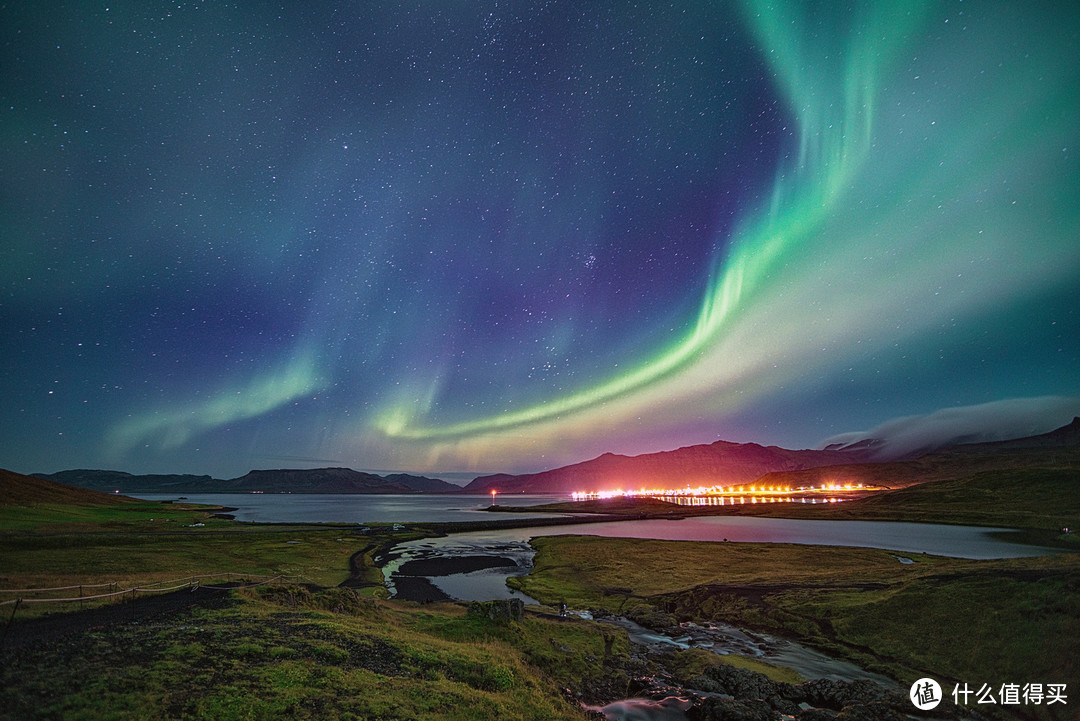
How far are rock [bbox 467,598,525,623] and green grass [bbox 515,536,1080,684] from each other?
1471cm

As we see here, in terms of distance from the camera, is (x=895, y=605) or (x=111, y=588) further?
(x=895, y=605)

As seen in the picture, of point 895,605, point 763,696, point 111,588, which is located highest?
point 111,588

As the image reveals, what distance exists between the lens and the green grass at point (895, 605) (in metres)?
26.2

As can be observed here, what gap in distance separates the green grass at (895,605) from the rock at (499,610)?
579 inches

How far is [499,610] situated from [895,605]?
96.0 ft

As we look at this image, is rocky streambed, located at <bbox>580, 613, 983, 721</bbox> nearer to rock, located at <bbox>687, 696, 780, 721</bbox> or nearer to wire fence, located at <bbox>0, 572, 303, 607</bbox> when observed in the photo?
rock, located at <bbox>687, 696, 780, 721</bbox>

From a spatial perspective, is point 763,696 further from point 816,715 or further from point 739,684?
point 816,715

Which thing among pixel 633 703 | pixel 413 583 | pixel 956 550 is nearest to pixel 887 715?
pixel 633 703

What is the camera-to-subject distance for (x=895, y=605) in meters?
33.3

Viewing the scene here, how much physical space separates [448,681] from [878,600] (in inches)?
1346

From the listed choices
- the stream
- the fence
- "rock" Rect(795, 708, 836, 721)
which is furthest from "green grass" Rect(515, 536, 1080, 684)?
the fence

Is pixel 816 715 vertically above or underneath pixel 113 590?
underneath

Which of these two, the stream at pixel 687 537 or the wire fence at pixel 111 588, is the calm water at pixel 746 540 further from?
the wire fence at pixel 111 588

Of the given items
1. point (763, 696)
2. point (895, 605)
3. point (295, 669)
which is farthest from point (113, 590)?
point (895, 605)
